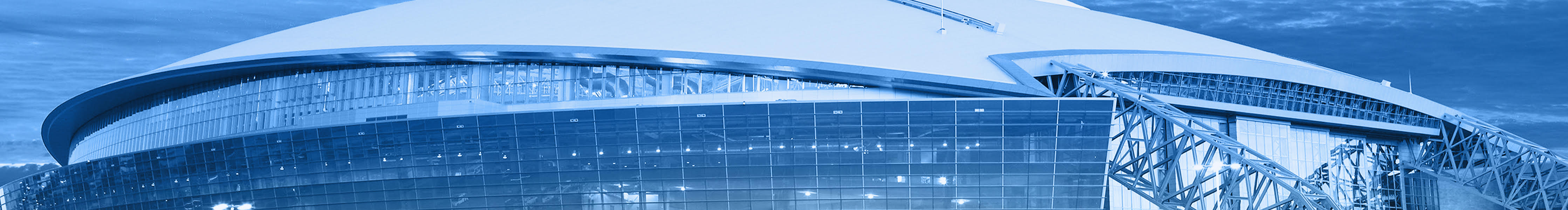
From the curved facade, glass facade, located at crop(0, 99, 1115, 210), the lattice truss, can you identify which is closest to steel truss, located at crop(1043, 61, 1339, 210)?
the curved facade

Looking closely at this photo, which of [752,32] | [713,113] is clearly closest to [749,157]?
[713,113]

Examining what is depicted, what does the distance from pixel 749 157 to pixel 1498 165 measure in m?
33.6

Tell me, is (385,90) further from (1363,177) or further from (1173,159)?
(1363,177)

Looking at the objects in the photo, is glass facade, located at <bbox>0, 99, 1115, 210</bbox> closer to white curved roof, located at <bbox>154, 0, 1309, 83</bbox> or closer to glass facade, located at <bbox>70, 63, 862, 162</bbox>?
glass facade, located at <bbox>70, 63, 862, 162</bbox>

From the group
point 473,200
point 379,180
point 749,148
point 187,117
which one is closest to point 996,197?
point 749,148

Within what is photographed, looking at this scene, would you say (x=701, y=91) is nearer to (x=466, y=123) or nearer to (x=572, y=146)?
(x=572, y=146)

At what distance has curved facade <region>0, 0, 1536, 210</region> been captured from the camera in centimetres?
4981

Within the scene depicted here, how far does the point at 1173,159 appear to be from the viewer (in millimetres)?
47500

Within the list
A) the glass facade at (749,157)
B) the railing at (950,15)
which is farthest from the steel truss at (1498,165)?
the glass facade at (749,157)

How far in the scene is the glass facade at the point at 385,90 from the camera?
52062mm

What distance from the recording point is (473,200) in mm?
53094

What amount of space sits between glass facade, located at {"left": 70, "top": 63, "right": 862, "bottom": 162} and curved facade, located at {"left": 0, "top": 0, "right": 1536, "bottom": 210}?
0.30 ft

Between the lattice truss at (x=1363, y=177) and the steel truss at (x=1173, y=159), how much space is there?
6185mm

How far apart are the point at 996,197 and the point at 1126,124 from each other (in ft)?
16.8
